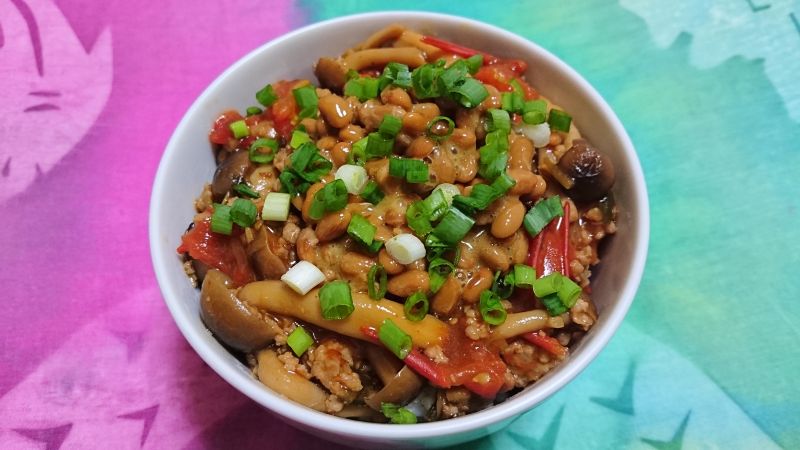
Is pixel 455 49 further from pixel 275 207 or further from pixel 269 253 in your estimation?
pixel 269 253

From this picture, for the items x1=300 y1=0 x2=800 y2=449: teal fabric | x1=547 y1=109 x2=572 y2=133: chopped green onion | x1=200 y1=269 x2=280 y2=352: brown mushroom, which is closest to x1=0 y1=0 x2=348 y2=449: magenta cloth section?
x1=200 y1=269 x2=280 y2=352: brown mushroom

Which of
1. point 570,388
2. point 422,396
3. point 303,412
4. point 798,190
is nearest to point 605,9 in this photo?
point 798,190

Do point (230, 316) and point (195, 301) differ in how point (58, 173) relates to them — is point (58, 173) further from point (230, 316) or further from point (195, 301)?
point (230, 316)

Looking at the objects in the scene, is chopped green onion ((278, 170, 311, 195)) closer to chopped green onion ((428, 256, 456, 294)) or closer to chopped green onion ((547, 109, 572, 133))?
chopped green onion ((428, 256, 456, 294))

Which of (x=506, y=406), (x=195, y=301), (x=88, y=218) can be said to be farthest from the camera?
(x=88, y=218)

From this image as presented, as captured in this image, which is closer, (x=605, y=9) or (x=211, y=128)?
(x=211, y=128)

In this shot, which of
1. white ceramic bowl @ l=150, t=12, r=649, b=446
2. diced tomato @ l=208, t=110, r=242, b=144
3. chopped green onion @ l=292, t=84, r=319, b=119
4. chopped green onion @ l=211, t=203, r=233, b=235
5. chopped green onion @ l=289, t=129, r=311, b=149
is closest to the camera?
white ceramic bowl @ l=150, t=12, r=649, b=446

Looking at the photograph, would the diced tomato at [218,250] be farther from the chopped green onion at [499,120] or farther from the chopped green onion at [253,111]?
the chopped green onion at [499,120]
